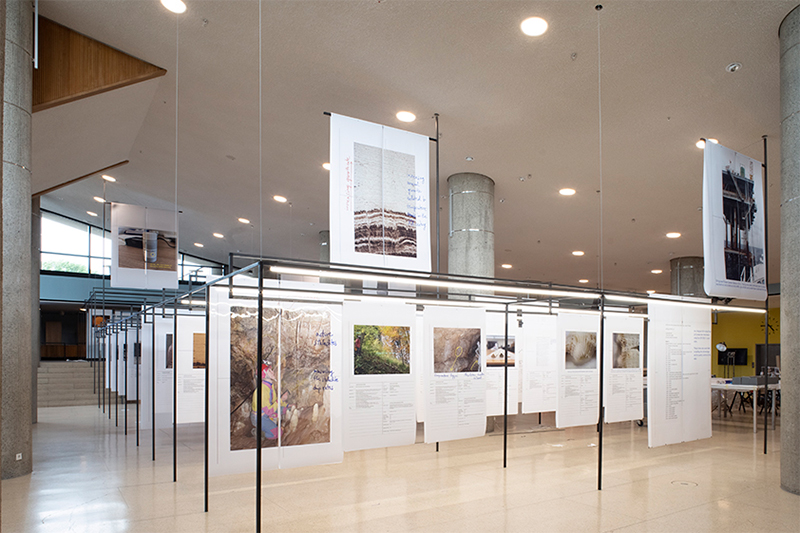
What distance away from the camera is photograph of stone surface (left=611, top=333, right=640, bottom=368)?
8289 millimetres

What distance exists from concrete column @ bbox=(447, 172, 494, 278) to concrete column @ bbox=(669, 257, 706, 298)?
1077 cm

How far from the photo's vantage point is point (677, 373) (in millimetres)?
7512

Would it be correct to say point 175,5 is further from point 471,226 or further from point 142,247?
point 142,247

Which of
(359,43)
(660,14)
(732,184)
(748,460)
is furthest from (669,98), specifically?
(748,460)

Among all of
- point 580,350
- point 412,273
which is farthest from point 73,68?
point 580,350

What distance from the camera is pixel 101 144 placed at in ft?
34.8

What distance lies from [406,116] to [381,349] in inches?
155

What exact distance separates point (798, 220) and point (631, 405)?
3593 millimetres

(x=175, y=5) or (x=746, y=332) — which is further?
(x=746, y=332)

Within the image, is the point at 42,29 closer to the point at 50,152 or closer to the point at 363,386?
the point at 50,152

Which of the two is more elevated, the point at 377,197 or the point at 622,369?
the point at 377,197

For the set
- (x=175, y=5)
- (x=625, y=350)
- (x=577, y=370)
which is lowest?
(x=577, y=370)

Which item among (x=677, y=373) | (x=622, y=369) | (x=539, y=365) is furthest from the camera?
(x=539, y=365)

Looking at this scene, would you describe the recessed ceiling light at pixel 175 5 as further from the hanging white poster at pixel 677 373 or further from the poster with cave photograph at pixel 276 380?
the hanging white poster at pixel 677 373
